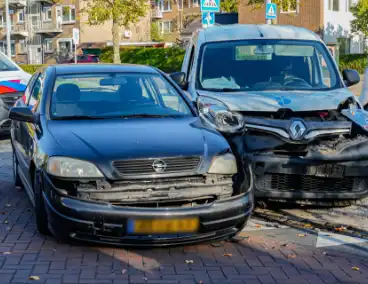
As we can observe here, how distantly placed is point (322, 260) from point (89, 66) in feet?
10.7

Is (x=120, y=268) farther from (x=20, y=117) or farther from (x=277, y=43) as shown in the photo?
(x=277, y=43)

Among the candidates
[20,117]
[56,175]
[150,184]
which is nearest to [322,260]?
[150,184]

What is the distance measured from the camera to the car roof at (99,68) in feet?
23.3

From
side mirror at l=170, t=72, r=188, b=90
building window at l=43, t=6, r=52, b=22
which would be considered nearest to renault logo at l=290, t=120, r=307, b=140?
side mirror at l=170, t=72, r=188, b=90

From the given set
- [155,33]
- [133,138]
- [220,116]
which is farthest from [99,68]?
[155,33]

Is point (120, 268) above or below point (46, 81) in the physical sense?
below

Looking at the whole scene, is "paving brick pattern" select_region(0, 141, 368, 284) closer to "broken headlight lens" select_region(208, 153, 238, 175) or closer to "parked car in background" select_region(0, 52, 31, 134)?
"broken headlight lens" select_region(208, 153, 238, 175)

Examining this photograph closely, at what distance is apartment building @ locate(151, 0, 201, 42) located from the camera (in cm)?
7250

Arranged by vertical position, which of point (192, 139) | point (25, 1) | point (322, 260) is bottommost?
point (322, 260)

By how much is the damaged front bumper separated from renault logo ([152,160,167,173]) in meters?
0.09

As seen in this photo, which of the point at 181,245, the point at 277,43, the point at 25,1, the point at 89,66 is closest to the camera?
the point at 181,245

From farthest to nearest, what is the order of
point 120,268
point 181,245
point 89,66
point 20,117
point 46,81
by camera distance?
point 89,66
point 46,81
point 20,117
point 181,245
point 120,268

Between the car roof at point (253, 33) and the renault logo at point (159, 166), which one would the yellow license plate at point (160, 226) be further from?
the car roof at point (253, 33)

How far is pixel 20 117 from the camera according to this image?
21.1ft
